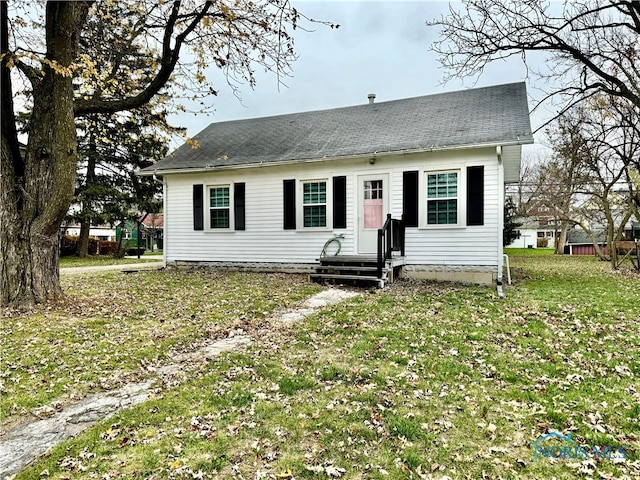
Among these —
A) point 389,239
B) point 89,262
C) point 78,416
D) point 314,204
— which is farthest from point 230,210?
point 89,262

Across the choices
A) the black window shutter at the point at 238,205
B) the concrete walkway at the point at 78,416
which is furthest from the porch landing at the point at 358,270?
the concrete walkway at the point at 78,416

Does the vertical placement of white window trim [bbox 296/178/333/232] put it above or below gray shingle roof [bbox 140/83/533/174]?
below

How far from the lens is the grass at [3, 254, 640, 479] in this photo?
8.55 feet

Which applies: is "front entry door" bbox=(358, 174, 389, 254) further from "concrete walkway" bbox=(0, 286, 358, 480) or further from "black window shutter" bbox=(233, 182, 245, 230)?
"concrete walkway" bbox=(0, 286, 358, 480)

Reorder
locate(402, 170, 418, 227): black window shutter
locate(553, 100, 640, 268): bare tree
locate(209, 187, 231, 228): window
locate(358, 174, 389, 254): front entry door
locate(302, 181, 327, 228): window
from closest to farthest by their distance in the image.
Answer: locate(402, 170, 418, 227): black window shutter < locate(358, 174, 389, 254): front entry door < locate(302, 181, 327, 228): window < locate(209, 187, 231, 228): window < locate(553, 100, 640, 268): bare tree

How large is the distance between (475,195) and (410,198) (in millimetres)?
1572

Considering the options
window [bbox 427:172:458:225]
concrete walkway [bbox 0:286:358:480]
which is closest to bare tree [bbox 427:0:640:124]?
window [bbox 427:172:458:225]

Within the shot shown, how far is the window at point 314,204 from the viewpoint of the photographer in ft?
36.3

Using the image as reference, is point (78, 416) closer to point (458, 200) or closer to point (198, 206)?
point (458, 200)

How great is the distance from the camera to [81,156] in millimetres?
18500

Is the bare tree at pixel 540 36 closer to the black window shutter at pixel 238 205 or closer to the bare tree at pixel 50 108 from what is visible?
the bare tree at pixel 50 108

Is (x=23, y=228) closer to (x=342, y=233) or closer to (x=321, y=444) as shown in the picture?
(x=321, y=444)

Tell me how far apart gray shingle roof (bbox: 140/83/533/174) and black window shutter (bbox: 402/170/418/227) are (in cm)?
78

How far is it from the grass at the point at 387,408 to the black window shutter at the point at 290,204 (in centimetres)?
557
